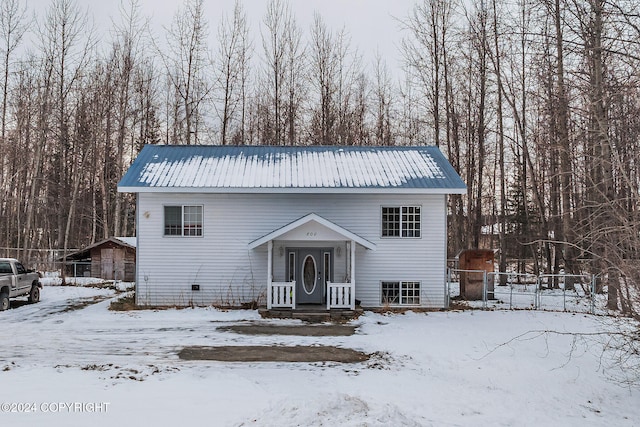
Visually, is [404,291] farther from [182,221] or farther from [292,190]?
[182,221]

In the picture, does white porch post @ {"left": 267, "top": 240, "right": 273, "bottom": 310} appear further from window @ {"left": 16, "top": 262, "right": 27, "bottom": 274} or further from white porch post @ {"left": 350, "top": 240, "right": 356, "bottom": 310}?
window @ {"left": 16, "top": 262, "right": 27, "bottom": 274}

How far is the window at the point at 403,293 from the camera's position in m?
15.8

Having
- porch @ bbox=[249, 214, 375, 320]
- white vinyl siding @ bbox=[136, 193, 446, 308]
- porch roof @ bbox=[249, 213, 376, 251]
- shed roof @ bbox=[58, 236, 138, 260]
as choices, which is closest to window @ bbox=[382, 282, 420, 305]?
white vinyl siding @ bbox=[136, 193, 446, 308]

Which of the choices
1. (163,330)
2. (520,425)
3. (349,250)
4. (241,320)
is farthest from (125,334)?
(520,425)

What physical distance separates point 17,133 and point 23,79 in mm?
3316

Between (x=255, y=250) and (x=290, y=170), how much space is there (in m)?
3.22

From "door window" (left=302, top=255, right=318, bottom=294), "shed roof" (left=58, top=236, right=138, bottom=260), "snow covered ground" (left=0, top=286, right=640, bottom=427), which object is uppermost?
"shed roof" (left=58, top=236, right=138, bottom=260)

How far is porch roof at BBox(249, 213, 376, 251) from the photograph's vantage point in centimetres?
1440

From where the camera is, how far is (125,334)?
11656 millimetres

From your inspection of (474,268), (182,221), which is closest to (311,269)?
(182,221)

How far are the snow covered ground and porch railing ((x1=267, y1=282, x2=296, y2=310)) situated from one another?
6.72 feet

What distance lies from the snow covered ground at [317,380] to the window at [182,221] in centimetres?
378

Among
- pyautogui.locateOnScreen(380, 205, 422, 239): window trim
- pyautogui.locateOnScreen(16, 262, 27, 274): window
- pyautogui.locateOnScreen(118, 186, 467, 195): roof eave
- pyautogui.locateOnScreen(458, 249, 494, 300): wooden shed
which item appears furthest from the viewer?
pyautogui.locateOnScreen(458, 249, 494, 300): wooden shed

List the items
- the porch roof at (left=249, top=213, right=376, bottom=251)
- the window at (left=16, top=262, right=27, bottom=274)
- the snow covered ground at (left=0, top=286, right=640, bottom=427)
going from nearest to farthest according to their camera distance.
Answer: the snow covered ground at (left=0, top=286, right=640, bottom=427)
the porch roof at (left=249, top=213, right=376, bottom=251)
the window at (left=16, top=262, right=27, bottom=274)
